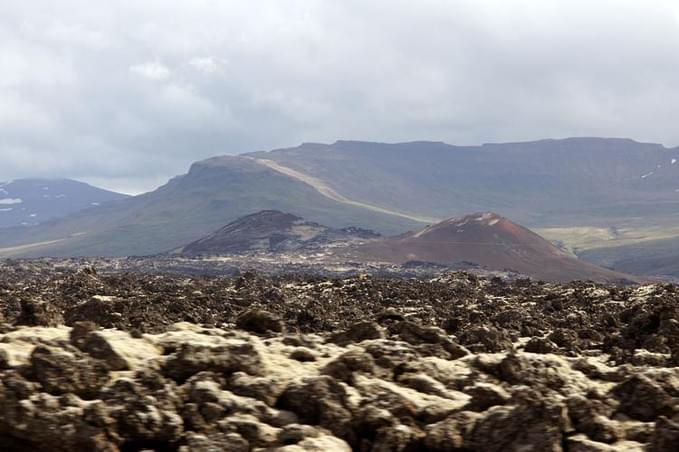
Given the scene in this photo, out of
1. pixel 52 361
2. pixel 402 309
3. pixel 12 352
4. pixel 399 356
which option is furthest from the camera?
pixel 402 309

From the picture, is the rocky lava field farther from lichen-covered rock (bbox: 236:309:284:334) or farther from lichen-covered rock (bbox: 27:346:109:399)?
lichen-covered rock (bbox: 236:309:284:334)

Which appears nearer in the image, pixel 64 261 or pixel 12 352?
pixel 12 352

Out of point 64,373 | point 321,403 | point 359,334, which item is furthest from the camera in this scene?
point 359,334

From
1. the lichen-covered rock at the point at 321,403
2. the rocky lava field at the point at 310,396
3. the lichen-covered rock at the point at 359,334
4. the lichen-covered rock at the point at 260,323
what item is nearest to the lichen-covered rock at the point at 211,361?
the rocky lava field at the point at 310,396

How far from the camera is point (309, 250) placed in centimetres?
18550

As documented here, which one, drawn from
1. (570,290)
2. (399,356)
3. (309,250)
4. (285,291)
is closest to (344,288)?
(285,291)

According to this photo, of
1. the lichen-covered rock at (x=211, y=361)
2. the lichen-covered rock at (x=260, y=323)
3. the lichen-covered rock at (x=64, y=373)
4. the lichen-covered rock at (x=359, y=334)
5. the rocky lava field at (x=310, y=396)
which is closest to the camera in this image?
the rocky lava field at (x=310, y=396)

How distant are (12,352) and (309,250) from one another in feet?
561

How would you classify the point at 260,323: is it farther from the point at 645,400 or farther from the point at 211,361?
the point at 645,400

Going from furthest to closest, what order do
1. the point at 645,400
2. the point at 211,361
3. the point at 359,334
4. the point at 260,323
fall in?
the point at 260,323 < the point at 359,334 < the point at 211,361 < the point at 645,400

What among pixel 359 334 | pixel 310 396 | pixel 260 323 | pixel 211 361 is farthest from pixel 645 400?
pixel 260 323

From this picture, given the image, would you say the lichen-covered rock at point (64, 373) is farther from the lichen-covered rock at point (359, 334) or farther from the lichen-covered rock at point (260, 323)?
the lichen-covered rock at point (260, 323)

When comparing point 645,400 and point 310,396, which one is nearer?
point 310,396

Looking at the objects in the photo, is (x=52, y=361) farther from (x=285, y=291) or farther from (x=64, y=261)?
(x=64, y=261)
